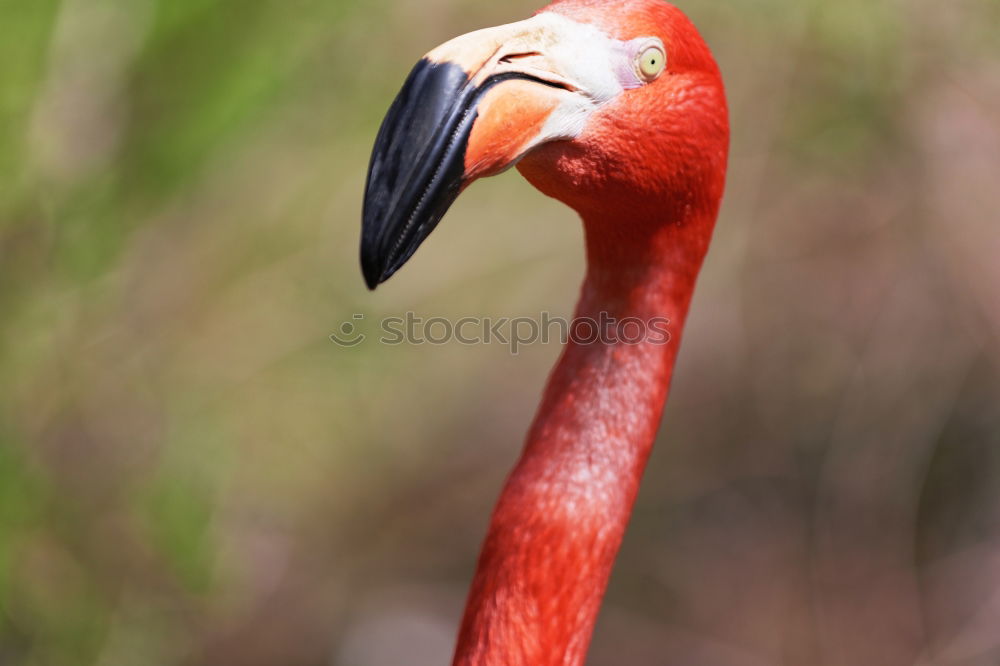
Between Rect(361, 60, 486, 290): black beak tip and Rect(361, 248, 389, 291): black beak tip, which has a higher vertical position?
Rect(361, 60, 486, 290): black beak tip

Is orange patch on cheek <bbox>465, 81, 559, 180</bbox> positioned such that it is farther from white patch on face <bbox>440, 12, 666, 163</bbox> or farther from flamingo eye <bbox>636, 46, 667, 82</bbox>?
flamingo eye <bbox>636, 46, 667, 82</bbox>

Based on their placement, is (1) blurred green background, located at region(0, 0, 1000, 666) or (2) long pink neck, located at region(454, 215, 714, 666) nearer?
(2) long pink neck, located at region(454, 215, 714, 666)

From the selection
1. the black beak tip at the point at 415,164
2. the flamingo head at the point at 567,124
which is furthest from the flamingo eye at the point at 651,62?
the black beak tip at the point at 415,164

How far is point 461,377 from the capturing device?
4.47 meters

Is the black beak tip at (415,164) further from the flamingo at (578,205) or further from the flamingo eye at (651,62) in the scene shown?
the flamingo eye at (651,62)

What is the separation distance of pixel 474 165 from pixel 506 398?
10.5 ft

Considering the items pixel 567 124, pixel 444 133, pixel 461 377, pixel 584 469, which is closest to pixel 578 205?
pixel 567 124

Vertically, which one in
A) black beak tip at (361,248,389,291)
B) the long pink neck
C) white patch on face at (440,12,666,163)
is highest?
white patch on face at (440,12,666,163)

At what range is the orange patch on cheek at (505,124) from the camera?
123cm

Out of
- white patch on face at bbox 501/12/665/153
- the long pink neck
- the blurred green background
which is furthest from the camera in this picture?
the blurred green background

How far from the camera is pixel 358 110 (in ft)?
13.7

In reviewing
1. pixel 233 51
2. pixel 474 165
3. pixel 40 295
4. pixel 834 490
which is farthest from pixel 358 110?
pixel 474 165

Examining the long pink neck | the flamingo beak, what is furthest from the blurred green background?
the flamingo beak

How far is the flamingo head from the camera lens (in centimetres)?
121
